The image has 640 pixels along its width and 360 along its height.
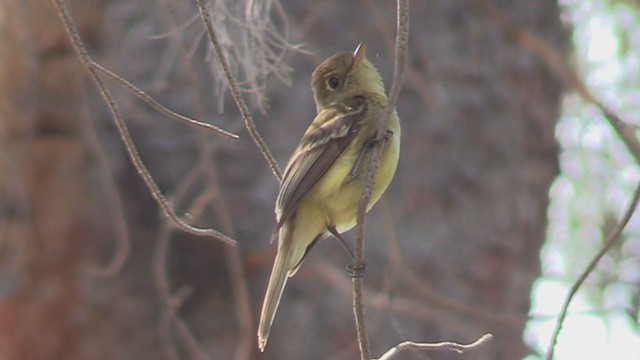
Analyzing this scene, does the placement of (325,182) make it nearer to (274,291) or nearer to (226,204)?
(274,291)

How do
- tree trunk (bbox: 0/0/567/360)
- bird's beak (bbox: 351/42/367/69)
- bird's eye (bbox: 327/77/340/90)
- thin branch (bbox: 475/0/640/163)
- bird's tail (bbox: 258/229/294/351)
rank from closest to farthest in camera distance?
bird's tail (bbox: 258/229/294/351) < bird's beak (bbox: 351/42/367/69) < bird's eye (bbox: 327/77/340/90) < thin branch (bbox: 475/0/640/163) < tree trunk (bbox: 0/0/567/360)

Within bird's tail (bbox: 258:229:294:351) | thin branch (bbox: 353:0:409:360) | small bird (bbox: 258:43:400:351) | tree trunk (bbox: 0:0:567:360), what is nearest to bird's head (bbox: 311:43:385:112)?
small bird (bbox: 258:43:400:351)

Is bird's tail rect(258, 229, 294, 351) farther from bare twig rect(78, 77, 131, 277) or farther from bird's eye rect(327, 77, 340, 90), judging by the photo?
bare twig rect(78, 77, 131, 277)

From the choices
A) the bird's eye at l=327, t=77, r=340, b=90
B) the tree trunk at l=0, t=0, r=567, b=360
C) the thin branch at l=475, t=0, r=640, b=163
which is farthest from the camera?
A: the tree trunk at l=0, t=0, r=567, b=360

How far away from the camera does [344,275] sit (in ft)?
19.6

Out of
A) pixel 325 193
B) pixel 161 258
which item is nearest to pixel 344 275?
pixel 161 258

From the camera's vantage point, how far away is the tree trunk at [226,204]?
6078mm

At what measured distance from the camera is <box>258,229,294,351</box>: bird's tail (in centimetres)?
395

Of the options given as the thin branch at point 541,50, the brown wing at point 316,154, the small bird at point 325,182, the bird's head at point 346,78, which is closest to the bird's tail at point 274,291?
the small bird at point 325,182

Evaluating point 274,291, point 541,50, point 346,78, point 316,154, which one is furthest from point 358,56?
point 541,50

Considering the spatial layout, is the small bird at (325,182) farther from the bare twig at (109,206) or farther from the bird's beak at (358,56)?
the bare twig at (109,206)

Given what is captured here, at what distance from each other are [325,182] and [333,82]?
808 millimetres

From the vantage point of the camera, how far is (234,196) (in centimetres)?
623

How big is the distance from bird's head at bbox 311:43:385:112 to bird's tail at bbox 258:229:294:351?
0.81 metres
